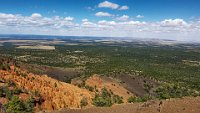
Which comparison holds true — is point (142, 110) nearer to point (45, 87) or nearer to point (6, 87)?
point (6, 87)

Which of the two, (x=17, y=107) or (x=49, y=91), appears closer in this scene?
(x=17, y=107)

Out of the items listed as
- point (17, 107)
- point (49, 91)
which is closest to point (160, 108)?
point (17, 107)

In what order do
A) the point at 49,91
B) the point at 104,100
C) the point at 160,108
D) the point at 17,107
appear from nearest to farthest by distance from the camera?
the point at 160,108 < the point at 17,107 < the point at 104,100 < the point at 49,91

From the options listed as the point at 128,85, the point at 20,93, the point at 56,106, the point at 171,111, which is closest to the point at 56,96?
the point at 56,106

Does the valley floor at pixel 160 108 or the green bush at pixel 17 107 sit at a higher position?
the valley floor at pixel 160 108

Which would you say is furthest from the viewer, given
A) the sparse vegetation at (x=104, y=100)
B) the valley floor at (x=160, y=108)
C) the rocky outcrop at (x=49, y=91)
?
the rocky outcrop at (x=49, y=91)

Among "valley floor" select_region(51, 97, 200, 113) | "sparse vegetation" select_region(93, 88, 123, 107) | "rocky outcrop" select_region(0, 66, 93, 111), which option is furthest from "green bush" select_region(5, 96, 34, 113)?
"rocky outcrop" select_region(0, 66, 93, 111)

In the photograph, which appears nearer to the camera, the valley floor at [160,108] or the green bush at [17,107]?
the valley floor at [160,108]

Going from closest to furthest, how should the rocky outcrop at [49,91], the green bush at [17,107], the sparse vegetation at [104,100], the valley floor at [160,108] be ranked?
the valley floor at [160,108] < the green bush at [17,107] < the sparse vegetation at [104,100] < the rocky outcrop at [49,91]

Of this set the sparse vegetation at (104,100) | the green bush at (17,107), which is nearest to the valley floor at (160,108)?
the sparse vegetation at (104,100)

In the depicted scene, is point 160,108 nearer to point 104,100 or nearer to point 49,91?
point 104,100

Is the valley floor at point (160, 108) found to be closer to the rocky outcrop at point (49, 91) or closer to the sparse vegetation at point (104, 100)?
Result: the sparse vegetation at point (104, 100)
